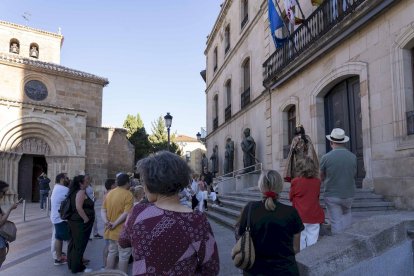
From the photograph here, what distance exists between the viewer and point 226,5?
2083cm

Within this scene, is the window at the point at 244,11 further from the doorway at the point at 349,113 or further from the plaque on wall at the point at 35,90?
the plaque on wall at the point at 35,90

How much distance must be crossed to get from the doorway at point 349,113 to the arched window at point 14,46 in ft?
82.0

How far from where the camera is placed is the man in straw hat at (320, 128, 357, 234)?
183 inches

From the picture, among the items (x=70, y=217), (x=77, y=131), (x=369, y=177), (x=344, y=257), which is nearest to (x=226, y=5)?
(x=77, y=131)

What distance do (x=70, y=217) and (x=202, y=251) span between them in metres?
4.52

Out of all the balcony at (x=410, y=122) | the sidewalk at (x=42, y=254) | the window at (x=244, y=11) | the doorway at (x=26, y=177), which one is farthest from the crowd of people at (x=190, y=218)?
the doorway at (x=26, y=177)

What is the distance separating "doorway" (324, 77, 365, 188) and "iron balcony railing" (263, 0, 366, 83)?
1473mm

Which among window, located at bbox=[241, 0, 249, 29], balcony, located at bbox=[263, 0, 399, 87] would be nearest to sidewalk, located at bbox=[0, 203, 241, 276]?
balcony, located at bbox=[263, 0, 399, 87]

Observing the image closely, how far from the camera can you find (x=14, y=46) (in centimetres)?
2747

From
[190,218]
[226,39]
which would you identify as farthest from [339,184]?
[226,39]

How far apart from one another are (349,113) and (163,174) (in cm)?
833

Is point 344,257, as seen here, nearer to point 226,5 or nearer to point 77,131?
point 226,5

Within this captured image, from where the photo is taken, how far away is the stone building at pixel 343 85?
22.8ft

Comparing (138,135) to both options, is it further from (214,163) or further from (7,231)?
(7,231)
